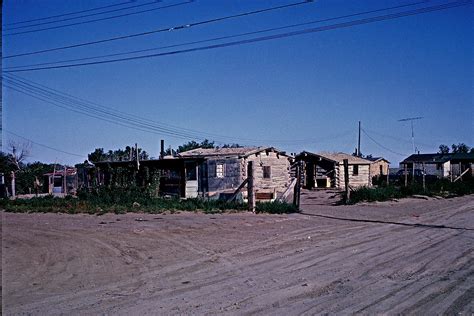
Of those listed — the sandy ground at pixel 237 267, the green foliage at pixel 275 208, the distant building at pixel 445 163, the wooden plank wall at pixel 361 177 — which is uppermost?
the distant building at pixel 445 163

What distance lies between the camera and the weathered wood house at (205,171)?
3512cm

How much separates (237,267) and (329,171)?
3961 cm

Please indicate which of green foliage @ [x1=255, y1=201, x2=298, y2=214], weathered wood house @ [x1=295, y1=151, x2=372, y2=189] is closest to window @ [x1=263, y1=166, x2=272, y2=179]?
weathered wood house @ [x1=295, y1=151, x2=372, y2=189]

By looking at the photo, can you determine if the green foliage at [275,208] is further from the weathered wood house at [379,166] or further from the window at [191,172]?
the weathered wood house at [379,166]

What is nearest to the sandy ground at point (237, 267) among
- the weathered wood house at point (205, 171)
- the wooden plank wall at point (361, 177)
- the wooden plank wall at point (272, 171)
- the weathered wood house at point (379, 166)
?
the weathered wood house at point (205, 171)

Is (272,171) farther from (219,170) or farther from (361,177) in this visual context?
(361,177)

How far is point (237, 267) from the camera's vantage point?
995 centimetres

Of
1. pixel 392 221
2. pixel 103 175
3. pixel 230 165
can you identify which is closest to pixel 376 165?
pixel 230 165

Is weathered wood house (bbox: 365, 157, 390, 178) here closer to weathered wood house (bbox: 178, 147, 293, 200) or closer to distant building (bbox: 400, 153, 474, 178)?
distant building (bbox: 400, 153, 474, 178)

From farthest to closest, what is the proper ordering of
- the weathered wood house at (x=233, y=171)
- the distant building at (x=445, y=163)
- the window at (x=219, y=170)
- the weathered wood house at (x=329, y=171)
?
the distant building at (x=445, y=163) < the weathered wood house at (x=329, y=171) < the window at (x=219, y=170) < the weathered wood house at (x=233, y=171)

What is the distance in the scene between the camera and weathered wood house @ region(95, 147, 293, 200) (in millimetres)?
35125

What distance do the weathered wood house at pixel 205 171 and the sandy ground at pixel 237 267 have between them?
1620cm

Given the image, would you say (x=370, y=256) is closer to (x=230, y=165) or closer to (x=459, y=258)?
(x=459, y=258)

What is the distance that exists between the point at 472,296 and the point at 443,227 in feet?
32.2
